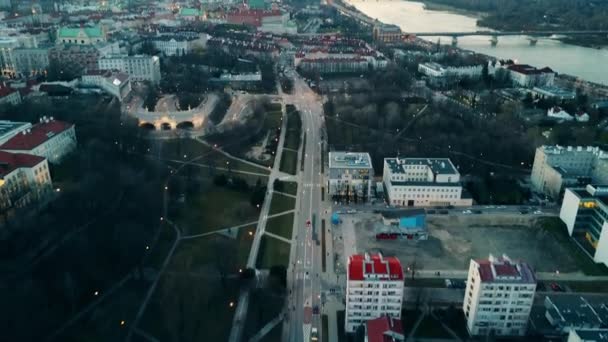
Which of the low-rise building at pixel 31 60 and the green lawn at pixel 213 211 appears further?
the low-rise building at pixel 31 60

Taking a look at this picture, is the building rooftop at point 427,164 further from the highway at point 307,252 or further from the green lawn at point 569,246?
the green lawn at point 569,246

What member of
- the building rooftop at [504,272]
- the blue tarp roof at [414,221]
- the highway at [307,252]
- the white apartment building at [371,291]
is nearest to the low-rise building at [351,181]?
the highway at [307,252]

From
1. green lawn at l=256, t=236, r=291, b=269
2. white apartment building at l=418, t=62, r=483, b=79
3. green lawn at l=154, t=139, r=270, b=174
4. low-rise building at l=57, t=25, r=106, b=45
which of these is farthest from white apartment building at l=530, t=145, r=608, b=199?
low-rise building at l=57, t=25, r=106, b=45

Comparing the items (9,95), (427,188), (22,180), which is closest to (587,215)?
(427,188)

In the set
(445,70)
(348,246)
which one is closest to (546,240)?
(348,246)

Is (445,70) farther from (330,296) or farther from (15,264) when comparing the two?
(15,264)

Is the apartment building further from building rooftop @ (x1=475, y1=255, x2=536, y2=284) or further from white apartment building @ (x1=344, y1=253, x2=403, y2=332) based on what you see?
building rooftop @ (x1=475, y1=255, x2=536, y2=284)
